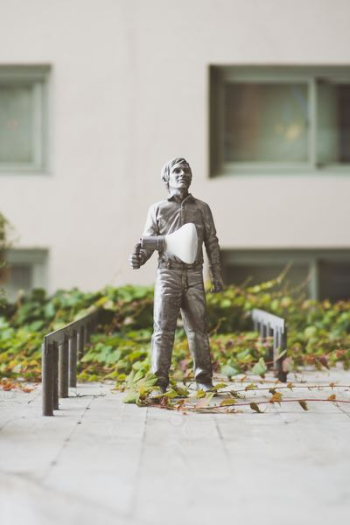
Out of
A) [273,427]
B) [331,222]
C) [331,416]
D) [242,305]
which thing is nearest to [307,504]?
[273,427]

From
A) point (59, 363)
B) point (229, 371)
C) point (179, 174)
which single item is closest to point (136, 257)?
point (179, 174)

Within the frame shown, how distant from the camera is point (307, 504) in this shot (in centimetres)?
394

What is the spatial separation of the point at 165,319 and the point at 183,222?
755 mm

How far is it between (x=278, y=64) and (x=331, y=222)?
221 centimetres

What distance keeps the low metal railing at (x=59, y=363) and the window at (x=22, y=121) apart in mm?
4033

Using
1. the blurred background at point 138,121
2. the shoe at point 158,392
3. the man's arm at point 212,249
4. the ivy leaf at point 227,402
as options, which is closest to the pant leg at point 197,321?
the man's arm at point 212,249

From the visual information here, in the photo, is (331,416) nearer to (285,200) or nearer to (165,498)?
(165,498)

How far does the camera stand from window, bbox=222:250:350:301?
38.3 ft

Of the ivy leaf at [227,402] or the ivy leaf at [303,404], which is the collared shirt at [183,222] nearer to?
the ivy leaf at [227,402]

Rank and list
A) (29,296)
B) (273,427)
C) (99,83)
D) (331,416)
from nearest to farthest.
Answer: (273,427) → (331,416) → (29,296) → (99,83)

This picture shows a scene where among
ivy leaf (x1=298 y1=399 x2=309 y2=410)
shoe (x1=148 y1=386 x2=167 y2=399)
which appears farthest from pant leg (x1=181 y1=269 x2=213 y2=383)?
ivy leaf (x1=298 y1=399 x2=309 y2=410)

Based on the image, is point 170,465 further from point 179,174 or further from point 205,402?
point 179,174

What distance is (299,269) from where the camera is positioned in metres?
11.9

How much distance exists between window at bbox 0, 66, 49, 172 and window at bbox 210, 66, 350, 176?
2323mm
